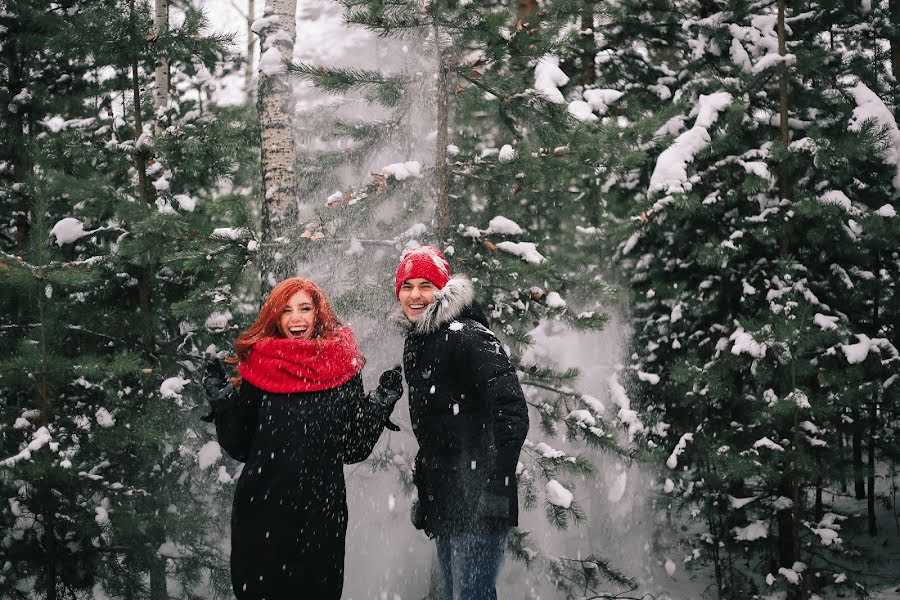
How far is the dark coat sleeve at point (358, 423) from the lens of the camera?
355cm

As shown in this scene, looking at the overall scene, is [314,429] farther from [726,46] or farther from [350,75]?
[726,46]

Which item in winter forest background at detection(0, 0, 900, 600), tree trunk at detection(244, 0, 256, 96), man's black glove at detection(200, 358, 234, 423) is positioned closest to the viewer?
man's black glove at detection(200, 358, 234, 423)

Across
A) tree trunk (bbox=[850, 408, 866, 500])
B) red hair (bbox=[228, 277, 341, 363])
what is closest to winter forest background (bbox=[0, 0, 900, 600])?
tree trunk (bbox=[850, 408, 866, 500])

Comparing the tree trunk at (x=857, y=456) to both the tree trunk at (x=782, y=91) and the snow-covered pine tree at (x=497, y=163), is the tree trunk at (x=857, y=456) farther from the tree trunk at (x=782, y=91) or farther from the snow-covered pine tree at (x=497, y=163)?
the tree trunk at (x=782, y=91)

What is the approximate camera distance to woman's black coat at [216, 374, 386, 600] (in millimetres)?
3318

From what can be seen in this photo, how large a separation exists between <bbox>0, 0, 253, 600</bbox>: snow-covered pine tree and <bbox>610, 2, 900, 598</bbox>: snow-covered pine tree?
474 centimetres

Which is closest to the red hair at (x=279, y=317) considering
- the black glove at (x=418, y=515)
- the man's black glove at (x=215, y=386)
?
the man's black glove at (x=215, y=386)

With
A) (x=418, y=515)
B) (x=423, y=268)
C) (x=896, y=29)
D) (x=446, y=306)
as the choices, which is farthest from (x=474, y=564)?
(x=896, y=29)

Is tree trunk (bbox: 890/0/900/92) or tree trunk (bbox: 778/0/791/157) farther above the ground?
tree trunk (bbox: 890/0/900/92)

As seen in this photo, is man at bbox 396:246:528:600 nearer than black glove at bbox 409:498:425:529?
Yes

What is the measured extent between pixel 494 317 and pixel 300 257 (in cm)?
185

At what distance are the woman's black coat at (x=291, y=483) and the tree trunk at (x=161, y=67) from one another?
5093 millimetres

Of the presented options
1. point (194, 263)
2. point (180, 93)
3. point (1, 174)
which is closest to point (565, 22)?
point (194, 263)

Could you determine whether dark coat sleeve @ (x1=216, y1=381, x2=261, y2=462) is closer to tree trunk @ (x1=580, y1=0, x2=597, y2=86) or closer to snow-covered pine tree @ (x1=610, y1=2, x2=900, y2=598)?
snow-covered pine tree @ (x1=610, y1=2, x2=900, y2=598)
